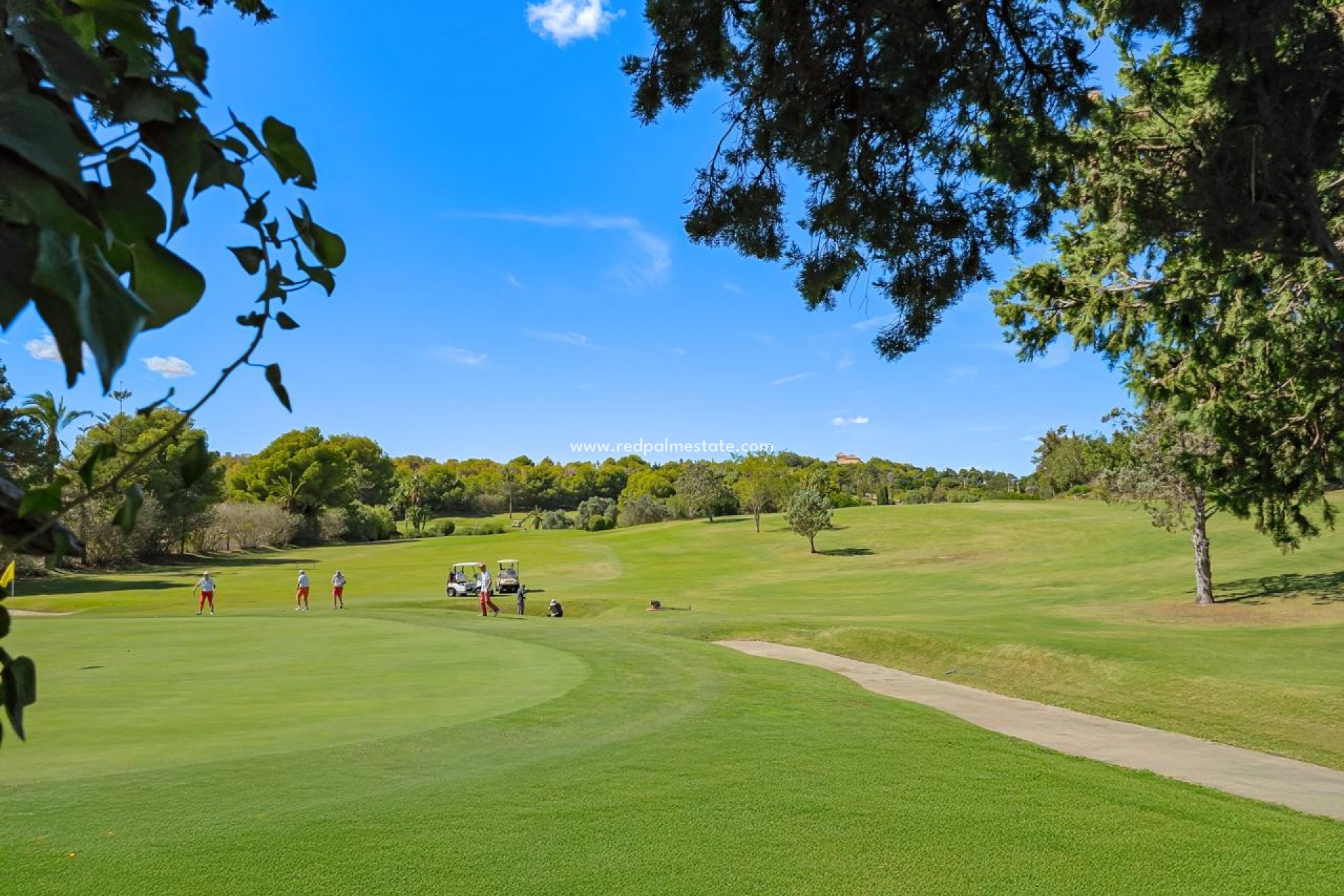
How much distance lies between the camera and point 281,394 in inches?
39.1

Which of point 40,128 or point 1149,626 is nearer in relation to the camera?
point 40,128

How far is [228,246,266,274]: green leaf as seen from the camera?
1.01 meters

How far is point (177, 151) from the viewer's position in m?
0.80

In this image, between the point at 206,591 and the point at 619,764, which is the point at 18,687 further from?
the point at 206,591

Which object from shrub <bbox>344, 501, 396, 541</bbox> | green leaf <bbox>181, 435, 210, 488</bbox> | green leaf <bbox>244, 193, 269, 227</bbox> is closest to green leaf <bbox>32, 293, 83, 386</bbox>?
green leaf <bbox>181, 435, 210, 488</bbox>

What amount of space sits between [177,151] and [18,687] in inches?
21.4

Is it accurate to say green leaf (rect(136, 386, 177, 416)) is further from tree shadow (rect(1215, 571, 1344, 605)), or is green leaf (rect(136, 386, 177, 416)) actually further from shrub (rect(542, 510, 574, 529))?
shrub (rect(542, 510, 574, 529))

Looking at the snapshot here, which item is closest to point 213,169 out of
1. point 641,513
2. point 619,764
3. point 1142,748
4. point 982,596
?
point 619,764

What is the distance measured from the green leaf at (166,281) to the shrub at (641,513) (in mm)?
76030

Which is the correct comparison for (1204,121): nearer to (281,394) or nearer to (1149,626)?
(281,394)

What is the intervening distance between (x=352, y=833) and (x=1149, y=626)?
71.9 feet

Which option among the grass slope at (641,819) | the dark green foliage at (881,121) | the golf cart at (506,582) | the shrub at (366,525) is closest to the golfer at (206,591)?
the golf cart at (506,582)

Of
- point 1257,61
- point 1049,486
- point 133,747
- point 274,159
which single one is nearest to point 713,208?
point 1257,61

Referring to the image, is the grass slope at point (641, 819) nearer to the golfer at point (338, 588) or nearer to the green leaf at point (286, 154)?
the green leaf at point (286, 154)
